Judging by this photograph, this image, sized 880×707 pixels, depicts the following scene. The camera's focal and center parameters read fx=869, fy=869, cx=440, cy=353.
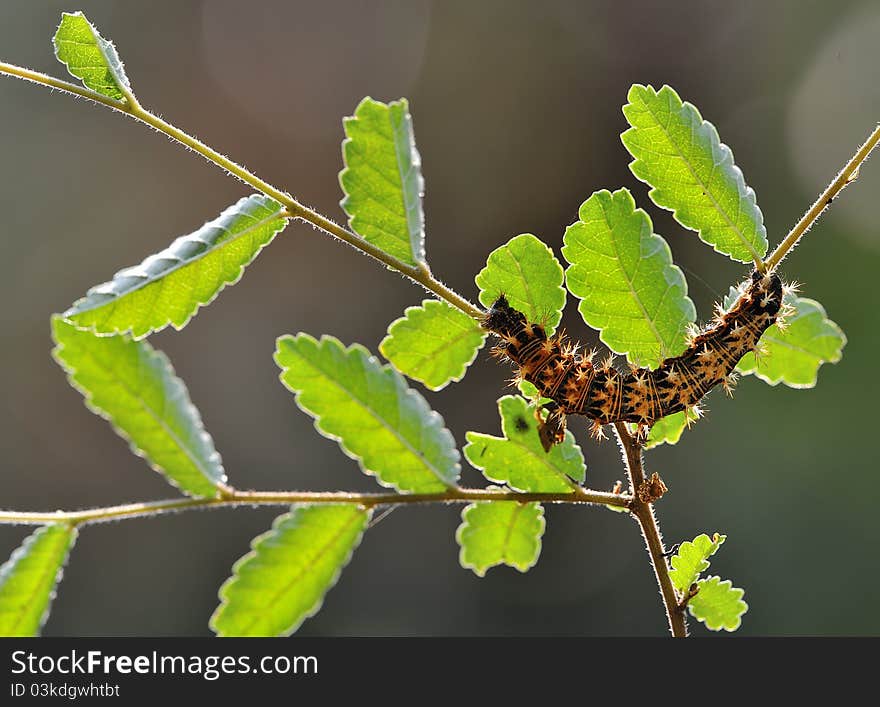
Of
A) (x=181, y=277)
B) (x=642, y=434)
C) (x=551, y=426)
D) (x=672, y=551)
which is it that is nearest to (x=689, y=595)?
(x=672, y=551)

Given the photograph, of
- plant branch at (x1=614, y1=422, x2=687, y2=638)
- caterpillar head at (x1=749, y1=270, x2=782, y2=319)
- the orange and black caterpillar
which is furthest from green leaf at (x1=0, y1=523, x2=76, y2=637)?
caterpillar head at (x1=749, y1=270, x2=782, y2=319)

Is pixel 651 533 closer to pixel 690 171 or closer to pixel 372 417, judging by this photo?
pixel 372 417

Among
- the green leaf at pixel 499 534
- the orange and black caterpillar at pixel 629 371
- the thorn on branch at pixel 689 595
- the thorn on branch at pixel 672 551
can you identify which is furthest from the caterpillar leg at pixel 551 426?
the thorn on branch at pixel 689 595

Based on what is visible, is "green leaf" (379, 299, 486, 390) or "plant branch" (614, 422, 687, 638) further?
"green leaf" (379, 299, 486, 390)

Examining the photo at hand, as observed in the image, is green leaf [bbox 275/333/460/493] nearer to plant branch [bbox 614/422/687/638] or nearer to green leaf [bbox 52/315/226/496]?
green leaf [bbox 52/315/226/496]

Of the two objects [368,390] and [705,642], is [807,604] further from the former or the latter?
[368,390]

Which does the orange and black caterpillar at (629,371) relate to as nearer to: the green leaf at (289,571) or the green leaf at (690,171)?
the green leaf at (690,171)
